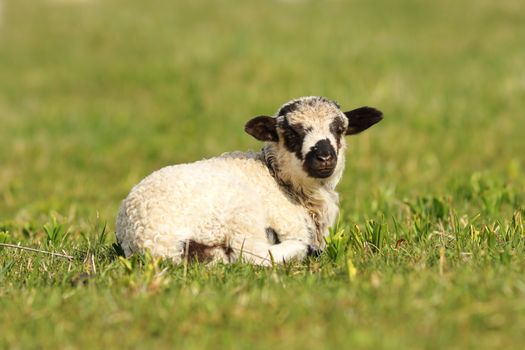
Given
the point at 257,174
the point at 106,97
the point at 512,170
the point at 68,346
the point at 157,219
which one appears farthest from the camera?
the point at 106,97

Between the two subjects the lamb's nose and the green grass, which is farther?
the lamb's nose

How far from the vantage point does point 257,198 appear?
660 centimetres

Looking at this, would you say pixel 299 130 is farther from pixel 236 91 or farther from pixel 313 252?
pixel 236 91

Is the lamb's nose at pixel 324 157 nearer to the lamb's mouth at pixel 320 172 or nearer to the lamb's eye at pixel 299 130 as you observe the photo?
the lamb's mouth at pixel 320 172

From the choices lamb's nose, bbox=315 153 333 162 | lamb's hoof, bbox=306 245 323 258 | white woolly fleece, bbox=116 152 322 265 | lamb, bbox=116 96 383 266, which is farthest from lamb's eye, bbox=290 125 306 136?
lamb's hoof, bbox=306 245 323 258

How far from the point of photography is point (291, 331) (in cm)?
443

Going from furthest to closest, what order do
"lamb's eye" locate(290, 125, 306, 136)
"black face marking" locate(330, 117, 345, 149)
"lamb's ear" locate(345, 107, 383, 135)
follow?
1. "lamb's ear" locate(345, 107, 383, 135)
2. "black face marking" locate(330, 117, 345, 149)
3. "lamb's eye" locate(290, 125, 306, 136)

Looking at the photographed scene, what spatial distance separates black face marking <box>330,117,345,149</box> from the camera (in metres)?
6.94

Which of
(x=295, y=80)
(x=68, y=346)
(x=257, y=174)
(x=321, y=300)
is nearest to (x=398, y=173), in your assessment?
(x=295, y=80)

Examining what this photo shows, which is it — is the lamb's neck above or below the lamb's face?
below

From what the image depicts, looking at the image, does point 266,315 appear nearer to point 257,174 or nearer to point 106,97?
point 257,174

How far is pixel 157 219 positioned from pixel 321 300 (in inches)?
69.7

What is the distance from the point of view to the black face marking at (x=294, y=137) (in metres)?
6.83

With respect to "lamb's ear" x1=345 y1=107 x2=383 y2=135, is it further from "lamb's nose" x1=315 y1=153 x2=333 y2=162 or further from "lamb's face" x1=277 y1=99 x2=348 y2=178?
"lamb's nose" x1=315 y1=153 x2=333 y2=162
